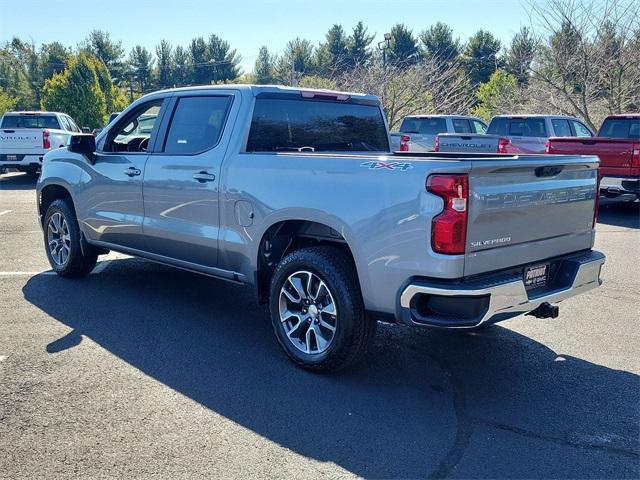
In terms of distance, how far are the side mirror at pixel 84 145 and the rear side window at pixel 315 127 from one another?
2086 mm

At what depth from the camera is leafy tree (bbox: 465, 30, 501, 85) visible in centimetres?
5525

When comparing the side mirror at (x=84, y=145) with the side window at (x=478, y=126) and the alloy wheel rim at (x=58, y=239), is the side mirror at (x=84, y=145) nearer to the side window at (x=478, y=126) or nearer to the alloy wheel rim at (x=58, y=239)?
the alloy wheel rim at (x=58, y=239)

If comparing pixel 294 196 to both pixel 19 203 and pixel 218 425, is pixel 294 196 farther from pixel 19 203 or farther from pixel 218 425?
pixel 19 203

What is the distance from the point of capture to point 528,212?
3.89 metres

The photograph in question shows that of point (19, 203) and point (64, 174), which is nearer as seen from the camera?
point (64, 174)

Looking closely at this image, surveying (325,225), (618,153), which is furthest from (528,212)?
(618,153)

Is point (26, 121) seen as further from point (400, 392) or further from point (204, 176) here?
point (400, 392)

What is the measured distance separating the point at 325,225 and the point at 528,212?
1312 millimetres

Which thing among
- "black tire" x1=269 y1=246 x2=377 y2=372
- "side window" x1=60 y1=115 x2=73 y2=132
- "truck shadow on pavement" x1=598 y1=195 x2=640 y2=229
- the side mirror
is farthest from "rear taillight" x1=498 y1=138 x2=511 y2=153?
"side window" x1=60 y1=115 x2=73 y2=132

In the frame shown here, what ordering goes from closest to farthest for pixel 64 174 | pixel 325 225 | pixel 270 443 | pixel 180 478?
pixel 180 478, pixel 270 443, pixel 325 225, pixel 64 174

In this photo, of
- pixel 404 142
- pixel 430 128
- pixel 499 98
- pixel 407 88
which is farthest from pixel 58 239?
pixel 499 98

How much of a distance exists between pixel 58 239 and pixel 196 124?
2.59 metres

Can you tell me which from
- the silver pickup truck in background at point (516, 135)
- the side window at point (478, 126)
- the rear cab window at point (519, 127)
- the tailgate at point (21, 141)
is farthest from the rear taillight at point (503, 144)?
the tailgate at point (21, 141)

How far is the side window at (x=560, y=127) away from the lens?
1456 centimetres
